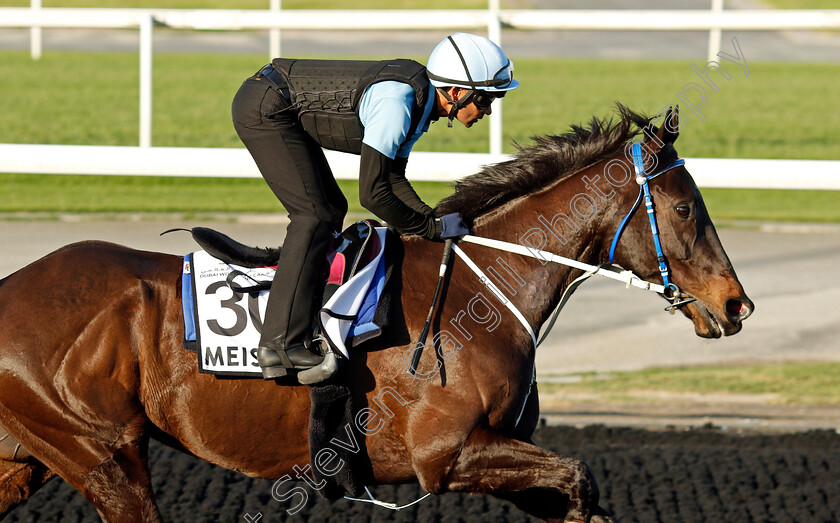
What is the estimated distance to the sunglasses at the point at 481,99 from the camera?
11.5ft

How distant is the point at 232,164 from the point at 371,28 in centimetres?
142

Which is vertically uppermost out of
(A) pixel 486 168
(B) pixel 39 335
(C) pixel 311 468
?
(A) pixel 486 168

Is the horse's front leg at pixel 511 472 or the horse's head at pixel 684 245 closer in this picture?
the horse's front leg at pixel 511 472

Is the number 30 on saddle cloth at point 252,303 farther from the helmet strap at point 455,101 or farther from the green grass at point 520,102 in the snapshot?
the green grass at point 520,102

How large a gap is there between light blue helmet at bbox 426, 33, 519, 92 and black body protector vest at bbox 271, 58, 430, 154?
6cm

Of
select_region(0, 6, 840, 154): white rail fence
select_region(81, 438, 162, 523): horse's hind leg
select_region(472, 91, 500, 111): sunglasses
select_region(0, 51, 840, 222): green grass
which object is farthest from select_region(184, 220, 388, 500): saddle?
select_region(0, 51, 840, 222): green grass

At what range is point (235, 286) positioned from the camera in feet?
11.4

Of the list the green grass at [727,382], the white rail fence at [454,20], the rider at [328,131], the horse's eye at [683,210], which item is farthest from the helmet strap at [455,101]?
the green grass at [727,382]

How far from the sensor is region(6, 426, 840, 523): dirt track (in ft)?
15.3

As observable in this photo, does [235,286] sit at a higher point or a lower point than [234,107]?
lower

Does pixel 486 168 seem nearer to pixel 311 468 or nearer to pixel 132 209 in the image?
pixel 311 468

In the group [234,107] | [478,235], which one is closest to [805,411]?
[478,235]

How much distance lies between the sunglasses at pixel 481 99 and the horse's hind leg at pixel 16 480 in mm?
2048

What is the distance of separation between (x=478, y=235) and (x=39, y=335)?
5.11 ft
